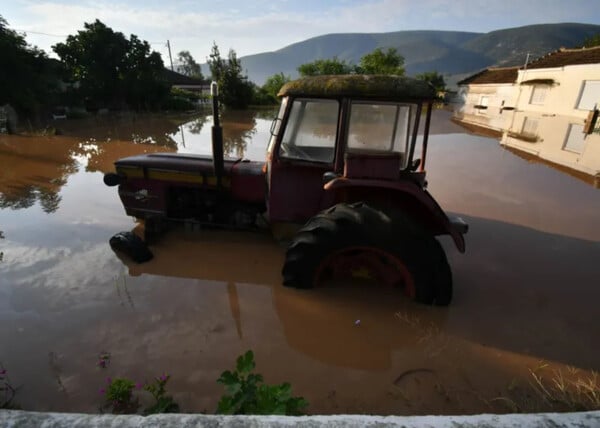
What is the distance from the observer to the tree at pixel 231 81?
2364cm

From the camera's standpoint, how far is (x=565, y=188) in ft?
20.8

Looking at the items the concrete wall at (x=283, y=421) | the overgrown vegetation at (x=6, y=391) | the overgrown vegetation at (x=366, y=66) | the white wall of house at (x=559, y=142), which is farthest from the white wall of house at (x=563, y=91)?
the overgrown vegetation at (x=6, y=391)

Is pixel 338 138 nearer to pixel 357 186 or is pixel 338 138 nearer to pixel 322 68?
pixel 357 186

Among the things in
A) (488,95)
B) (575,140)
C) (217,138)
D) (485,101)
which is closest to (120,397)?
(217,138)

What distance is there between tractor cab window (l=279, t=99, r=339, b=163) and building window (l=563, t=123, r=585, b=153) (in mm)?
11034

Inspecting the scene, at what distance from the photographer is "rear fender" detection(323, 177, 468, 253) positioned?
8.29ft

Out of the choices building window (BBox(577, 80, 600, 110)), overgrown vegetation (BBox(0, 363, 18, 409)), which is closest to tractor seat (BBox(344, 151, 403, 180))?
overgrown vegetation (BBox(0, 363, 18, 409))

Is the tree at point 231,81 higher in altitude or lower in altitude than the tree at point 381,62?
lower

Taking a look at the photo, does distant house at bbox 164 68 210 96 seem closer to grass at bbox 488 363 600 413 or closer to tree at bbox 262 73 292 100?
tree at bbox 262 73 292 100

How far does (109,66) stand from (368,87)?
2217cm

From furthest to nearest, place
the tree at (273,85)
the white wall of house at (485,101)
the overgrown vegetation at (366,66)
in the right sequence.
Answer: the overgrown vegetation at (366,66) → the tree at (273,85) → the white wall of house at (485,101)

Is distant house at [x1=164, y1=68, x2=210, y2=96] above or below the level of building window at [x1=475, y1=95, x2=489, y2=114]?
above

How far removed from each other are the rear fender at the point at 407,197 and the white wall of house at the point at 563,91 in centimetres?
1874

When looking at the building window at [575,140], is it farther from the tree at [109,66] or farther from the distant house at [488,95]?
the tree at [109,66]
